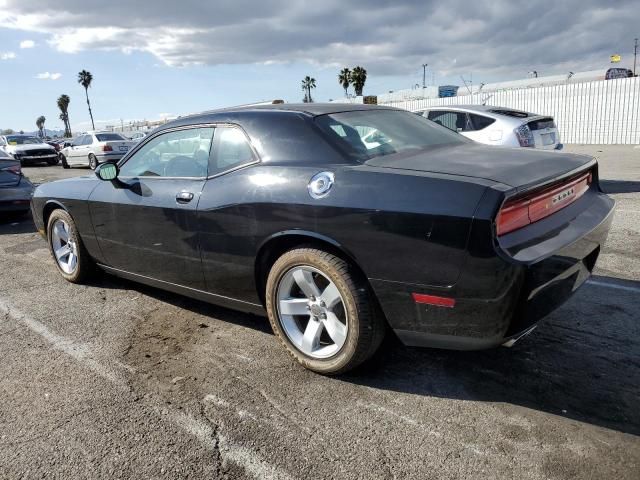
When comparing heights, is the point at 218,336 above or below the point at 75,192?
below

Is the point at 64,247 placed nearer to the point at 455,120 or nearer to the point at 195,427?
the point at 195,427

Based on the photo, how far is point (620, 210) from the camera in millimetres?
7066

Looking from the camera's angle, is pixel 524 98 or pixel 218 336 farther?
pixel 524 98

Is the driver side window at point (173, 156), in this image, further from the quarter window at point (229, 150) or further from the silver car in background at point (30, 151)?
the silver car in background at point (30, 151)

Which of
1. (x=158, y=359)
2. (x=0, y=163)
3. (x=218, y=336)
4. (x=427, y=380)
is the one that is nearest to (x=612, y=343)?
(x=427, y=380)

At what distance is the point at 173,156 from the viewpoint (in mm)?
3830

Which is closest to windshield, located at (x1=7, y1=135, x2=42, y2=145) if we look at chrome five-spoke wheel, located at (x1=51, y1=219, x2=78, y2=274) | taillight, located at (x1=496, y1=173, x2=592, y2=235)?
chrome five-spoke wheel, located at (x1=51, y1=219, x2=78, y2=274)

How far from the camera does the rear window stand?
65.1 ft

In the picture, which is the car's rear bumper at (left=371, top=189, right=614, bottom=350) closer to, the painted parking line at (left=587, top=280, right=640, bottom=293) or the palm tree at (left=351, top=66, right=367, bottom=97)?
the painted parking line at (left=587, top=280, right=640, bottom=293)

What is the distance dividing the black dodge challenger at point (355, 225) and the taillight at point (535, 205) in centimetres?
1

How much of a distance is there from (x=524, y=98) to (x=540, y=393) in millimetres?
21520

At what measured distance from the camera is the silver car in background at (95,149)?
1939 centimetres

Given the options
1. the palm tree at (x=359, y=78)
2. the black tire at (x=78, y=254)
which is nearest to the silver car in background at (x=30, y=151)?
the black tire at (x=78, y=254)

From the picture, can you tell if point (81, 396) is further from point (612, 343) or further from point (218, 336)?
point (612, 343)
